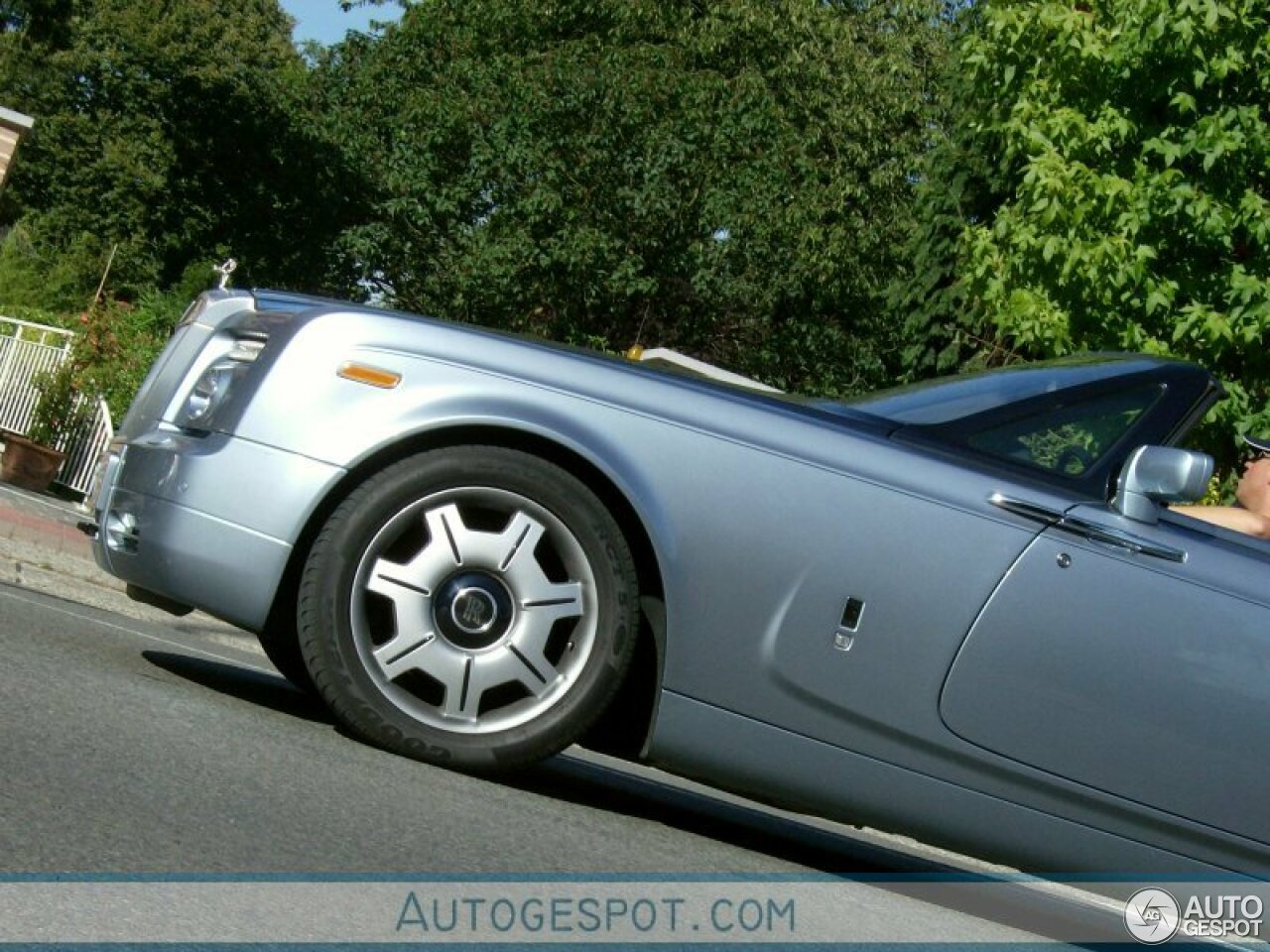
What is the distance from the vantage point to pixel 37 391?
718 inches

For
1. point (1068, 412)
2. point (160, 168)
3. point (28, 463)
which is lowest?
point (28, 463)

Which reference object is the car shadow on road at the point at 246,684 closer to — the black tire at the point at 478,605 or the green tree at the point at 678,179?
the black tire at the point at 478,605

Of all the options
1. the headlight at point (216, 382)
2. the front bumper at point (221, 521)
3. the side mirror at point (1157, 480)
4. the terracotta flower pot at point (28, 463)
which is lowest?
the terracotta flower pot at point (28, 463)

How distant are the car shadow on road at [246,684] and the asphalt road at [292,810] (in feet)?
0.06

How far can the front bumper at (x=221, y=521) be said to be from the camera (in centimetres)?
448

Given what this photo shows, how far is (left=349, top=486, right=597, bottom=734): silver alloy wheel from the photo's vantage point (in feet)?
14.5

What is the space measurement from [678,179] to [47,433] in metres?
17.7

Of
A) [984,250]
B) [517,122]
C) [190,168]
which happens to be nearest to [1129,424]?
[984,250]

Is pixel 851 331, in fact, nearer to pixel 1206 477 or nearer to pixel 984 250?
pixel 984 250

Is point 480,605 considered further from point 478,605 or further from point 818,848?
point 818,848

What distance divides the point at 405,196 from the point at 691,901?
32.7 meters

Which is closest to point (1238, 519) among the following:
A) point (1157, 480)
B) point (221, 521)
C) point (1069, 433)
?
point (1069, 433)

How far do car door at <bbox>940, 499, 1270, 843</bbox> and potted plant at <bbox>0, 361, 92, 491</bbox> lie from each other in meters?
13.9

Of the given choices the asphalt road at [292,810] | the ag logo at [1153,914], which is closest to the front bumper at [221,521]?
the asphalt road at [292,810]
